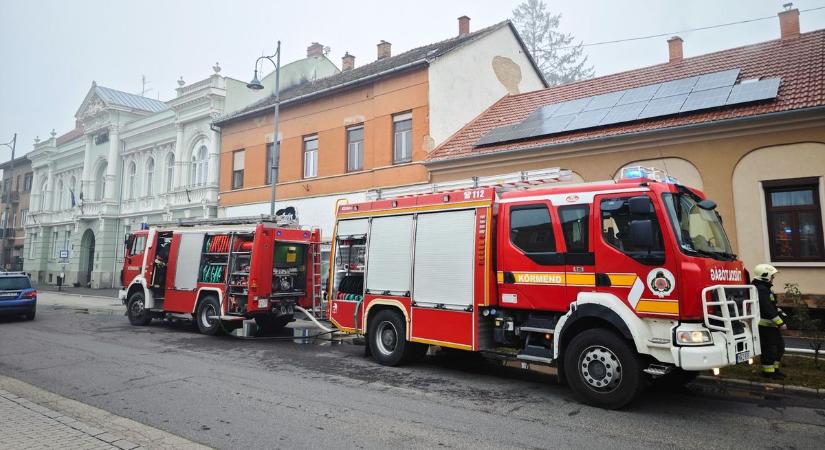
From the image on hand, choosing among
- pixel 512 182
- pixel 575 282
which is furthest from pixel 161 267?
pixel 575 282

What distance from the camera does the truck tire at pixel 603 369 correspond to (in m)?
6.04

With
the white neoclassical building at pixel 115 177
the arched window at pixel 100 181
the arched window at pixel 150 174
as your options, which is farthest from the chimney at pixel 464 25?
the arched window at pixel 100 181

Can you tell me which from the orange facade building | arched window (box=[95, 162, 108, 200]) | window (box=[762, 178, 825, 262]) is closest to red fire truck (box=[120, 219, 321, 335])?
the orange facade building

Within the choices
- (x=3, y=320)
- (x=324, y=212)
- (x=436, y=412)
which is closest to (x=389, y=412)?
(x=436, y=412)

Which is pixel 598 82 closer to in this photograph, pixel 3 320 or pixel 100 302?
pixel 3 320

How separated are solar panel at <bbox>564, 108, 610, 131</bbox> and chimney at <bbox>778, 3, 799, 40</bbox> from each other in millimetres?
6103

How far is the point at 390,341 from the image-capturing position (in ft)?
29.9

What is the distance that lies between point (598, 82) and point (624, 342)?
13.8 metres

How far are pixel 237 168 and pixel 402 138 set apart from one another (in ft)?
31.8

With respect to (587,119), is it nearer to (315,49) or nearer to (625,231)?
(625,231)

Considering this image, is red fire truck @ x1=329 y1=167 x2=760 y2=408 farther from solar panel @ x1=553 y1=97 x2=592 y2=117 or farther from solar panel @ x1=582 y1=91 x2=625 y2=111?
solar panel @ x1=553 y1=97 x2=592 y2=117

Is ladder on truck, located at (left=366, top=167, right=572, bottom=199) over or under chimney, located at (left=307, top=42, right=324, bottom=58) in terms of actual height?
under

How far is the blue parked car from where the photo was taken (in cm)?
1527

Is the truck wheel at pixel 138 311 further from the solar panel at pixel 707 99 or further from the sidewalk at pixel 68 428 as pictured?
the solar panel at pixel 707 99
